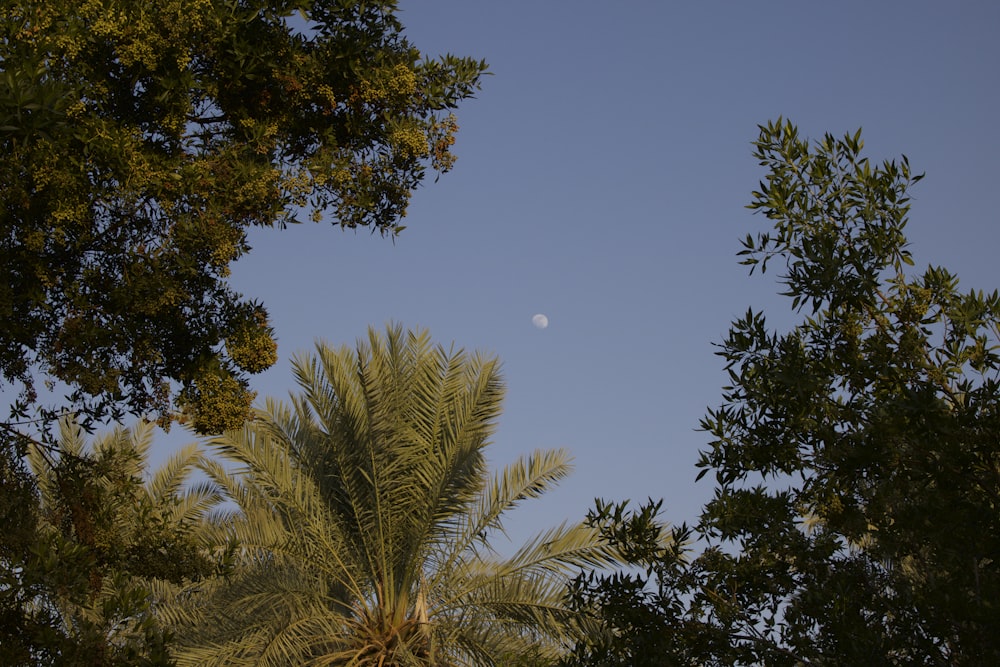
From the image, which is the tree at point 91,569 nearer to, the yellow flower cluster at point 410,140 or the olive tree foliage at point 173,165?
the olive tree foliage at point 173,165

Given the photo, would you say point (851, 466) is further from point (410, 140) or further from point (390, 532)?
point (390, 532)

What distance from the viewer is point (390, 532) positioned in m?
14.0

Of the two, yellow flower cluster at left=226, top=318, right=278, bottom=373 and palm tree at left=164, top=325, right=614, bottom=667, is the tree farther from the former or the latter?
palm tree at left=164, top=325, right=614, bottom=667

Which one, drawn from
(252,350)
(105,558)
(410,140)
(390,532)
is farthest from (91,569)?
(390,532)

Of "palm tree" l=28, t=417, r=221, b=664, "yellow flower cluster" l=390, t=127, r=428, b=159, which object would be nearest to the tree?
"palm tree" l=28, t=417, r=221, b=664

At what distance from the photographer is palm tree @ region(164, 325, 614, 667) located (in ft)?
44.6

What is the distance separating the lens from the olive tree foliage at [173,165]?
24.0 ft

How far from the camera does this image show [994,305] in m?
6.90

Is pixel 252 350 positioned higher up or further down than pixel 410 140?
further down

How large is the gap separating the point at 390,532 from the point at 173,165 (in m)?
7.39

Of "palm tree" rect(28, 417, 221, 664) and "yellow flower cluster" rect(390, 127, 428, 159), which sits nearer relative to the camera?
"palm tree" rect(28, 417, 221, 664)

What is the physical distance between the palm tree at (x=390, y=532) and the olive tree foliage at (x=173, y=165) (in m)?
5.48

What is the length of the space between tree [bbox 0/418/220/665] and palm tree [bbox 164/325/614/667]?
3912 millimetres

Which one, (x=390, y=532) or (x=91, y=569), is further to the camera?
(x=390, y=532)
